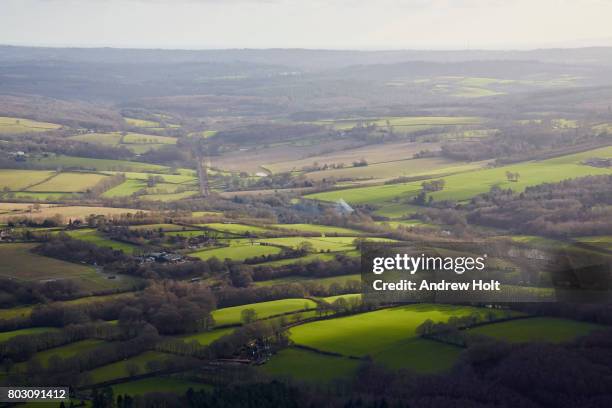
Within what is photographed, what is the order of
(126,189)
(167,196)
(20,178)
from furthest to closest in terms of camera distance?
(20,178), (126,189), (167,196)

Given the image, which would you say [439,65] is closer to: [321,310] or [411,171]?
[411,171]

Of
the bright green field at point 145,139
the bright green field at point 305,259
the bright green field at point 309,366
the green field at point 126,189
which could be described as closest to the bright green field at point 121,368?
the bright green field at point 309,366

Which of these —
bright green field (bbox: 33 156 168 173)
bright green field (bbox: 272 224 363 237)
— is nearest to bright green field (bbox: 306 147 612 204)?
bright green field (bbox: 272 224 363 237)

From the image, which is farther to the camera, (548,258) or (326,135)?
(326,135)

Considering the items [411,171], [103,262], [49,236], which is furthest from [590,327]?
[411,171]

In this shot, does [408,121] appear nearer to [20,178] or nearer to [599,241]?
[20,178]

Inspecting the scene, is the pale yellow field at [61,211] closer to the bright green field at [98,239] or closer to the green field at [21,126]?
the bright green field at [98,239]

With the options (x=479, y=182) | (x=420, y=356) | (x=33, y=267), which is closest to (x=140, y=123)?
(x=479, y=182)
